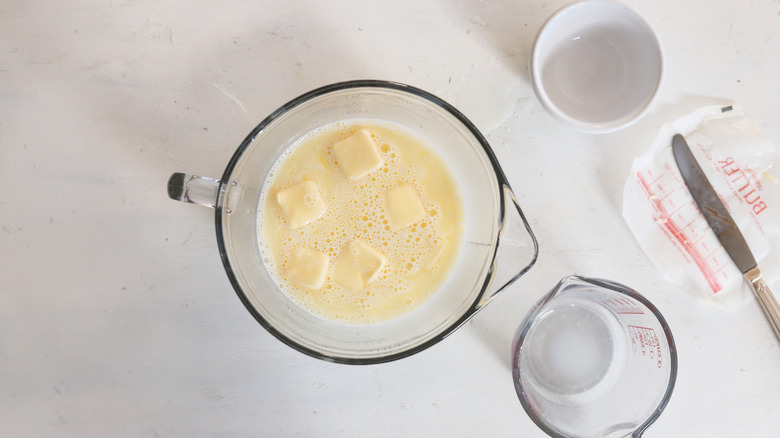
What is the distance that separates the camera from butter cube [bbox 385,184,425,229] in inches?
45.6

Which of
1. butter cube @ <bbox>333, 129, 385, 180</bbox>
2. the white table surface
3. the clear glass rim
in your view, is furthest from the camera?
the white table surface

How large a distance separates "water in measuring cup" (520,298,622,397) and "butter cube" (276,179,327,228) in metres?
0.60

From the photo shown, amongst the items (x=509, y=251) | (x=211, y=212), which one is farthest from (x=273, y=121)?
(x=509, y=251)

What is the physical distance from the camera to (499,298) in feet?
4.13

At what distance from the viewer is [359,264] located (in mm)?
1171

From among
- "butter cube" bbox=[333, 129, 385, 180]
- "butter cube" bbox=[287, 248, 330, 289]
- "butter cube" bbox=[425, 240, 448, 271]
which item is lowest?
"butter cube" bbox=[287, 248, 330, 289]

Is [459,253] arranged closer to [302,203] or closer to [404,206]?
[404,206]

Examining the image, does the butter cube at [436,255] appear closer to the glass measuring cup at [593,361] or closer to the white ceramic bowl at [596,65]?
the glass measuring cup at [593,361]

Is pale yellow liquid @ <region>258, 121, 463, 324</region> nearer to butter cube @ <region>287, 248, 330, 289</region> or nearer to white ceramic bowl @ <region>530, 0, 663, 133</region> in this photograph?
butter cube @ <region>287, 248, 330, 289</region>

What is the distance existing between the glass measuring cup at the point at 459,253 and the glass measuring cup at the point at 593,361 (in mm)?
152

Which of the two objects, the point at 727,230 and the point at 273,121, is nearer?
the point at 273,121

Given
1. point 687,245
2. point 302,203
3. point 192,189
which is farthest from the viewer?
point 687,245

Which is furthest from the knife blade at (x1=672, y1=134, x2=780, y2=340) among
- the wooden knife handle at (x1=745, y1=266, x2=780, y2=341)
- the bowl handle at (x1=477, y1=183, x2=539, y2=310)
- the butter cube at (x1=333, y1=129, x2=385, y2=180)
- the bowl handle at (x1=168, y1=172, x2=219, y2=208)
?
the bowl handle at (x1=168, y1=172, x2=219, y2=208)

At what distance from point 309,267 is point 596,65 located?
86 cm
